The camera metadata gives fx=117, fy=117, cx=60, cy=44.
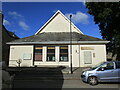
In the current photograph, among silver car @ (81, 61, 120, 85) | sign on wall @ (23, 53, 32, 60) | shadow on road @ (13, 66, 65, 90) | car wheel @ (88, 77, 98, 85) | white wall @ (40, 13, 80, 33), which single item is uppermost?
white wall @ (40, 13, 80, 33)

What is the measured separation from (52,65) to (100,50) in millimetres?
6730

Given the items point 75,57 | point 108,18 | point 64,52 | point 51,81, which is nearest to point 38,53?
point 64,52

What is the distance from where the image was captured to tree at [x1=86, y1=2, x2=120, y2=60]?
53.0 ft

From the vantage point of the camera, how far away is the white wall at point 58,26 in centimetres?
2063

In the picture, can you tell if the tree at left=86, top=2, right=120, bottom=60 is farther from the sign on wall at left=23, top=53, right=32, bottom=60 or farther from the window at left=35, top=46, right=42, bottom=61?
the sign on wall at left=23, top=53, right=32, bottom=60

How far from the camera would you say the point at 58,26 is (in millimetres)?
20828

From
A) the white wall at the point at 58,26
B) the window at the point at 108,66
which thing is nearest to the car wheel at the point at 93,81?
the window at the point at 108,66

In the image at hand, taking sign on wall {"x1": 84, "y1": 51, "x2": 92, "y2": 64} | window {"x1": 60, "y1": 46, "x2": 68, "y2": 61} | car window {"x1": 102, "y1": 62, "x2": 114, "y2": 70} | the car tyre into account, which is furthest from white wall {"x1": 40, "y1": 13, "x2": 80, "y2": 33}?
the car tyre

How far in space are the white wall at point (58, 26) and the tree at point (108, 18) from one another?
4.26 metres

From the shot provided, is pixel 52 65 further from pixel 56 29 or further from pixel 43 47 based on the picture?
pixel 56 29

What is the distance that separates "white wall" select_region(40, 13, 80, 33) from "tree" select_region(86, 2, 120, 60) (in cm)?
426

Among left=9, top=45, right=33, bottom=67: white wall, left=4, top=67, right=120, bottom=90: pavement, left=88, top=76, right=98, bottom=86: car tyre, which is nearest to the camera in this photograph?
left=4, top=67, right=120, bottom=90: pavement

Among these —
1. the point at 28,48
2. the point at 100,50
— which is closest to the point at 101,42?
the point at 100,50

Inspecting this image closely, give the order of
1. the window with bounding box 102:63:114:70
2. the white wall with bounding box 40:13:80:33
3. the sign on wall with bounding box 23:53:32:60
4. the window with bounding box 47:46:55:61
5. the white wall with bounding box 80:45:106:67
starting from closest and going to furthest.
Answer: the window with bounding box 102:63:114:70 → the white wall with bounding box 80:45:106:67 → the sign on wall with bounding box 23:53:32:60 → the window with bounding box 47:46:55:61 → the white wall with bounding box 40:13:80:33
